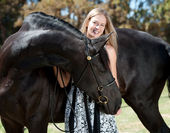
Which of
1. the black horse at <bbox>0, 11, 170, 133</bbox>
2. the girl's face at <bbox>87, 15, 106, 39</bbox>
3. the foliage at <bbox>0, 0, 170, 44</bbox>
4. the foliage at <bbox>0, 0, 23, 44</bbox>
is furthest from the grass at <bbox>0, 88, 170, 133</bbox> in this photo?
the foliage at <bbox>0, 0, 23, 44</bbox>

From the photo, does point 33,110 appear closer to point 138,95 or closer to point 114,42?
point 114,42

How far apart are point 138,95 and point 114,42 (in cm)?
83

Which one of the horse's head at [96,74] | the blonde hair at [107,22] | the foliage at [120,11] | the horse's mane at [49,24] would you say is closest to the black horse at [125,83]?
the horse's mane at [49,24]

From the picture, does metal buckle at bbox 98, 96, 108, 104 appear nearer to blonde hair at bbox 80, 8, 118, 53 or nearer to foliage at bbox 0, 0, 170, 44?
blonde hair at bbox 80, 8, 118, 53

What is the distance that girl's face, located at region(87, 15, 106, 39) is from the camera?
260cm

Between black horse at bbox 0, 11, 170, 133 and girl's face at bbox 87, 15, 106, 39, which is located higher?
girl's face at bbox 87, 15, 106, 39

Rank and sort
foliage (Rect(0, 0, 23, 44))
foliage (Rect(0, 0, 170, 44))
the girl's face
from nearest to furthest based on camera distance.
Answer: the girl's face < foliage (Rect(0, 0, 170, 44)) < foliage (Rect(0, 0, 23, 44))

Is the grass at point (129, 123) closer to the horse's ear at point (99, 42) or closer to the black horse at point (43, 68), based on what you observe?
the black horse at point (43, 68)

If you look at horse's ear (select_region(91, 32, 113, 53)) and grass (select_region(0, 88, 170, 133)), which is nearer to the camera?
horse's ear (select_region(91, 32, 113, 53))

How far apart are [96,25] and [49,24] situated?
20.8 inches

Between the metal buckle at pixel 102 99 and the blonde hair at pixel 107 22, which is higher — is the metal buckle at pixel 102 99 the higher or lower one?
the lower one

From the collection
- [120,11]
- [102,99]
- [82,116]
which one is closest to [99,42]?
[102,99]

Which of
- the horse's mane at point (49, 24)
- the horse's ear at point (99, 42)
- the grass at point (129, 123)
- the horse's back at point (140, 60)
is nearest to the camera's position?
the horse's ear at point (99, 42)

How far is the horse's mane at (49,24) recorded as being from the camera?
2.25 metres
